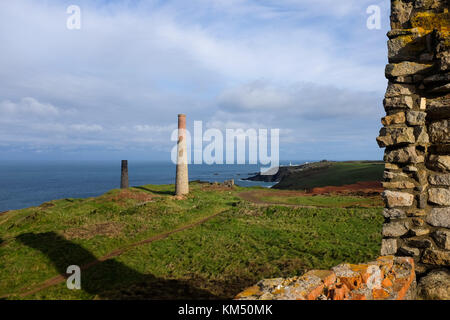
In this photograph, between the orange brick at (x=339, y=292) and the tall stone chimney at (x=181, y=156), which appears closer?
the orange brick at (x=339, y=292)

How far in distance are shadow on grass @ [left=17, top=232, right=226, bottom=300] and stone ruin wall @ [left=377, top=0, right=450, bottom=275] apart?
695cm

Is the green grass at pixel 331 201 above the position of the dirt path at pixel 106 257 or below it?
above

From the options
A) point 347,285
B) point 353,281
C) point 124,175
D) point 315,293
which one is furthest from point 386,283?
point 124,175

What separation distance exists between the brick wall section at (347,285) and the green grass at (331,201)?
21917 millimetres

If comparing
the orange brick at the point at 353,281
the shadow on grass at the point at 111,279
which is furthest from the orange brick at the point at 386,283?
the shadow on grass at the point at 111,279

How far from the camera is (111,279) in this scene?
478 inches

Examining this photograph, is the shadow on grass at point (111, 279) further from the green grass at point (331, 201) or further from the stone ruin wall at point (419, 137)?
the green grass at point (331, 201)

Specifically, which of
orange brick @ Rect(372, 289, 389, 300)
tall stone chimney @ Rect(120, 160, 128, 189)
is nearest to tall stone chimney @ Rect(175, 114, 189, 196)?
tall stone chimney @ Rect(120, 160, 128, 189)

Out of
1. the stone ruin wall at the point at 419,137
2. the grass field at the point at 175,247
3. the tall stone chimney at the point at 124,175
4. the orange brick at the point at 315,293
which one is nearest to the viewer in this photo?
the orange brick at the point at 315,293

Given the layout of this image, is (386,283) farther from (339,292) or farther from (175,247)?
(175,247)

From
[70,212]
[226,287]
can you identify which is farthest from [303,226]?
[70,212]

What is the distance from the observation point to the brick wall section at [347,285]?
406cm

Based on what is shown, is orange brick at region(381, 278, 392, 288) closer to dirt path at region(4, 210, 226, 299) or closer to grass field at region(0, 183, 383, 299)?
grass field at region(0, 183, 383, 299)

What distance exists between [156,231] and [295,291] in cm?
1634
